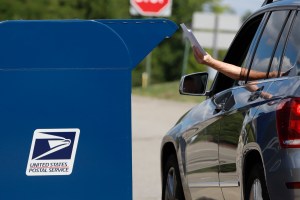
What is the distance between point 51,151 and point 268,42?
5.03 feet

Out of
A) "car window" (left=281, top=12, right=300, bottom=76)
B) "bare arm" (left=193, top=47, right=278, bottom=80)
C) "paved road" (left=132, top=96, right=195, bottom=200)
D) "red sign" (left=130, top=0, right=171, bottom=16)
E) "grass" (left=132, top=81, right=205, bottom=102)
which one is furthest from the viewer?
"grass" (left=132, top=81, right=205, bottom=102)

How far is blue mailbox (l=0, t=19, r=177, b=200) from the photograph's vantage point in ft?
19.2

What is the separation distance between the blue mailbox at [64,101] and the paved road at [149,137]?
479 cm

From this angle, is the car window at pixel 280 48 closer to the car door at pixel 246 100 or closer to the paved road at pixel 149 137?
the car door at pixel 246 100

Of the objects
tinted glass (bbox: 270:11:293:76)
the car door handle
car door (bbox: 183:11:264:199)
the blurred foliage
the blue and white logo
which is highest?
tinted glass (bbox: 270:11:293:76)

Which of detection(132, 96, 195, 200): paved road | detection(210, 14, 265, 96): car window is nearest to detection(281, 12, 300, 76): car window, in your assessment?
detection(210, 14, 265, 96): car window

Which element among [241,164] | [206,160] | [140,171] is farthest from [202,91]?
[140,171]

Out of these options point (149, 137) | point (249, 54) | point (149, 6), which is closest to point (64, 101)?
point (249, 54)

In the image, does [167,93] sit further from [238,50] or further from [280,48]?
[280,48]

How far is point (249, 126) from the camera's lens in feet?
19.2

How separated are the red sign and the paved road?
7.89ft

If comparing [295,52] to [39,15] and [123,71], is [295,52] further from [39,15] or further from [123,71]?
[39,15]

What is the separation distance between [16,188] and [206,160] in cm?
A: 148

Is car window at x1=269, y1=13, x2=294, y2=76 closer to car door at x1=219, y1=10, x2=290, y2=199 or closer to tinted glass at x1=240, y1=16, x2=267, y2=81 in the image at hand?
car door at x1=219, y1=10, x2=290, y2=199
